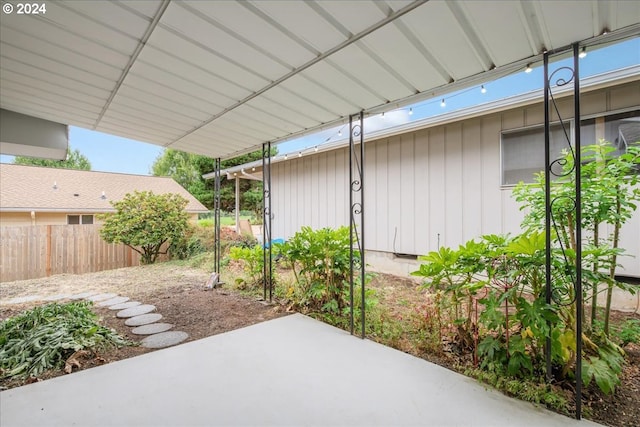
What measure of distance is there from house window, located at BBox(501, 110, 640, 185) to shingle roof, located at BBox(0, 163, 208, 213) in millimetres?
9502

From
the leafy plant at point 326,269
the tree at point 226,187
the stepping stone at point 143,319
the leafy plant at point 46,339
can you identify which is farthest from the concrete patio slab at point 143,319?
the tree at point 226,187

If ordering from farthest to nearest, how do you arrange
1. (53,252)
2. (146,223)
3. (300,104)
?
(146,223) → (53,252) → (300,104)

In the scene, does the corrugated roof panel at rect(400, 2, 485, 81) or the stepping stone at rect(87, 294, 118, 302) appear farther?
the stepping stone at rect(87, 294, 118, 302)

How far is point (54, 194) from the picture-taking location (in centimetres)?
1011

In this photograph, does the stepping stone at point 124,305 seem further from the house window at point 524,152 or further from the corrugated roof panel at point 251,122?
the house window at point 524,152

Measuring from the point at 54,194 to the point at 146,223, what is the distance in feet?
17.3

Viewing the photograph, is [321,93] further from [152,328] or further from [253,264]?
[253,264]

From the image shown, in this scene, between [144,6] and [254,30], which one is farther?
[254,30]

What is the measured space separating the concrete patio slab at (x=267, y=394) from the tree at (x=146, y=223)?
6249mm

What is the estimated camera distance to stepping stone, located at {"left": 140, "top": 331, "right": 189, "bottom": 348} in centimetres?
270

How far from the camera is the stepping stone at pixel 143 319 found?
3264 mm

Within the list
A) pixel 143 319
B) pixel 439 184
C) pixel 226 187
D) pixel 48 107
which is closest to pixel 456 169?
pixel 439 184

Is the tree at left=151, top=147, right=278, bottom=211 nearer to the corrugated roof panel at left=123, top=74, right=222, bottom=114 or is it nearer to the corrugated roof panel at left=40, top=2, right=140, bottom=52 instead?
the corrugated roof panel at left=123, top=74, right=222, bottom=114

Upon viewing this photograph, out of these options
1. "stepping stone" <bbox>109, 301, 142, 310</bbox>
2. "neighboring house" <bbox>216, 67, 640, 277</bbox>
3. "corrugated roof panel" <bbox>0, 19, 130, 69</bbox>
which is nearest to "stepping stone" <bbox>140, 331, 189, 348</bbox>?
A: "stepping stone" <bbox>109, 301, 142, 310</bbox>
